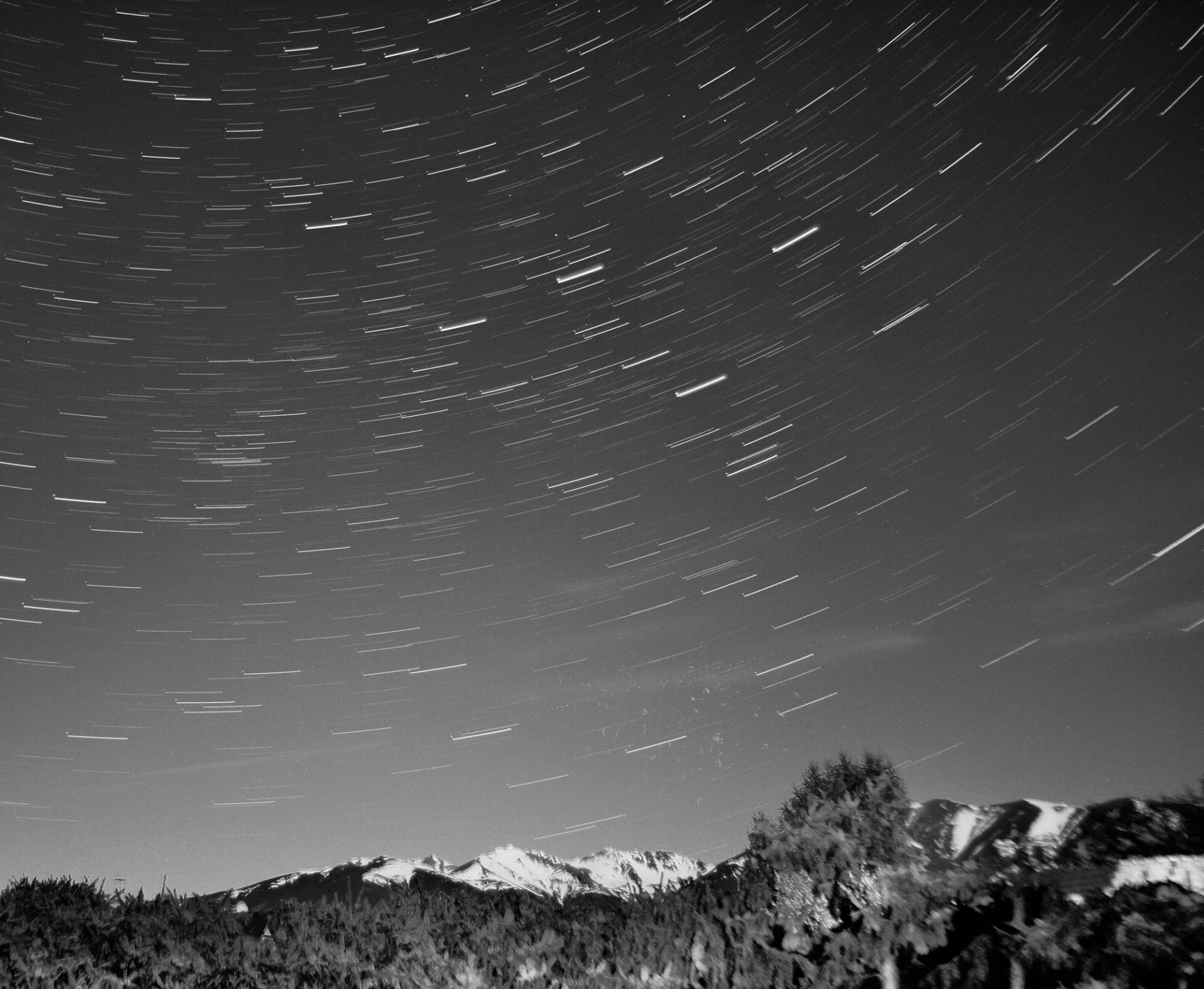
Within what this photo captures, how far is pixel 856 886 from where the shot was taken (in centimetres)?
3672

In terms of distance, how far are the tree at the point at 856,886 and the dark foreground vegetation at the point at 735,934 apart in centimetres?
8

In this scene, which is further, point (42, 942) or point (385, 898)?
point (385, 898)

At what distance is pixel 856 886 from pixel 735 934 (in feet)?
20.2

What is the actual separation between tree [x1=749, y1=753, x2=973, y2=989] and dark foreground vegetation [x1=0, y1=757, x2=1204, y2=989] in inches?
3.0

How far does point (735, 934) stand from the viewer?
123 ft

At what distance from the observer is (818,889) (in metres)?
37.6

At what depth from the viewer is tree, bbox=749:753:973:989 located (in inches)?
1266

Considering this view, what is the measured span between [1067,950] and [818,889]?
14250 mm

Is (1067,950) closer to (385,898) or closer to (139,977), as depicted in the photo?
(139,977)

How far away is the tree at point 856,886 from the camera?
32156 millimetres

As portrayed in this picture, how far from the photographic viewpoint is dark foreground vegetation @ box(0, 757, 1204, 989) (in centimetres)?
2528

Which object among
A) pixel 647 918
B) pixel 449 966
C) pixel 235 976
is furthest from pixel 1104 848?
pixel 235 976

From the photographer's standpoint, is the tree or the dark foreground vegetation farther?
the tree

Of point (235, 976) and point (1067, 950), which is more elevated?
point (235, 976)
